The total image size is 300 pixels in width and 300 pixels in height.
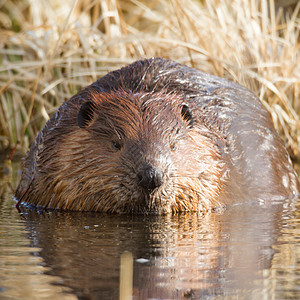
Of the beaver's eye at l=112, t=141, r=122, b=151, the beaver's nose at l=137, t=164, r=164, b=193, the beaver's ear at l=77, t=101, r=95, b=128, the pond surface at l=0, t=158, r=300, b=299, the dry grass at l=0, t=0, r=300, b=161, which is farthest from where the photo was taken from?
the dry grass at l=0, t=0, r=300, b=161

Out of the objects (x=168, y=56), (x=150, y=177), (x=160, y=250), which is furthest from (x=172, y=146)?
(x=168, y=56)

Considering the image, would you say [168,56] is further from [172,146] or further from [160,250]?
[160,250]

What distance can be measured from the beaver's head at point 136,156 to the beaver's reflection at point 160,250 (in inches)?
5.1

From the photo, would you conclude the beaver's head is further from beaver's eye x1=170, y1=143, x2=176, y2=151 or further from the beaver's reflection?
the beaver's reflection

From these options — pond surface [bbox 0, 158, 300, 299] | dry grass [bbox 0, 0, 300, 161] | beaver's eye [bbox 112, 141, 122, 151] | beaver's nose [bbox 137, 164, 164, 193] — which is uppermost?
dry grass [bbox 0, 0, 300, 161]

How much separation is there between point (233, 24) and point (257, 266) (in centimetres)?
542

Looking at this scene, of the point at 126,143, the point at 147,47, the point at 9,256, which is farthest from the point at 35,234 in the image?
the point at 147,47

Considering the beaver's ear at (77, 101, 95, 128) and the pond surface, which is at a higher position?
the beaver's ear at (77, 101, 95, 128)

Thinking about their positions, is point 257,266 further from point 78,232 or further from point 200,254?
point 78,232

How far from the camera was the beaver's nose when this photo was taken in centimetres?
383

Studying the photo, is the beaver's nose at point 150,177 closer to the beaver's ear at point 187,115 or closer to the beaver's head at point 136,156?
the beaver's head at point 136,156

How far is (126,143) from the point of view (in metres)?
4.21

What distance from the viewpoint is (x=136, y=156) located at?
160 inches

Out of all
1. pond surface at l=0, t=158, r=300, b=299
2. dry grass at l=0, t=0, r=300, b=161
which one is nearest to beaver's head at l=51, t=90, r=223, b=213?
pond surface at l=0, t=158, r=300, b=299
